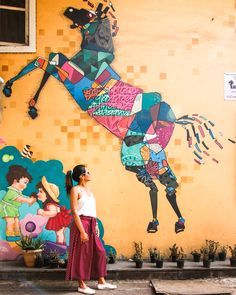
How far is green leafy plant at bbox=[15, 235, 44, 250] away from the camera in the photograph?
7.17 m

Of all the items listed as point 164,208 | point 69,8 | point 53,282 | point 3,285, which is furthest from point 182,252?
point 69,8

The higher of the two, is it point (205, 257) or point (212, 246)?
point (212, 246)

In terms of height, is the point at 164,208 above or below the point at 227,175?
below

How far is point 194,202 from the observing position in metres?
→ 7.69

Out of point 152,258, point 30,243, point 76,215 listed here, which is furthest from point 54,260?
point 152,258

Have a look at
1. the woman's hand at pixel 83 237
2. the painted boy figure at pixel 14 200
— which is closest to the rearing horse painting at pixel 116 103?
the painted boy figure at pixel 14 200

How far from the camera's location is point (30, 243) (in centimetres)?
725

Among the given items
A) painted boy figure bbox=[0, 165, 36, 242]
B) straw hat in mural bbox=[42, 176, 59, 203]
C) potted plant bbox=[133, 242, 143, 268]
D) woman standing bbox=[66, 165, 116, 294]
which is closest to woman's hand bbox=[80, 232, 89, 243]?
woman standing bbox=[66, 165, 116, 294]

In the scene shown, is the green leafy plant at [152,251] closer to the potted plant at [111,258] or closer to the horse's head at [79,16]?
the potted plant at [111,258]

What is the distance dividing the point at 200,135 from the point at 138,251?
6.96ft

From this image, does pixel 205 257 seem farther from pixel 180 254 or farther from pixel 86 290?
pixel 86 290

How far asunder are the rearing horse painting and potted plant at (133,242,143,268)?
0.62m

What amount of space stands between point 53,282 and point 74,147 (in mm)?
2143

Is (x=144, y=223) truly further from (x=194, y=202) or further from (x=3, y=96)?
(x=3, y=96)
